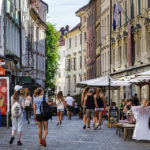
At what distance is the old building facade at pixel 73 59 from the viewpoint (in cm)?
8669

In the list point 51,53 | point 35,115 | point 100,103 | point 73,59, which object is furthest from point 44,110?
point 73,59

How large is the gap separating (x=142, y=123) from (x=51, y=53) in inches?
2595

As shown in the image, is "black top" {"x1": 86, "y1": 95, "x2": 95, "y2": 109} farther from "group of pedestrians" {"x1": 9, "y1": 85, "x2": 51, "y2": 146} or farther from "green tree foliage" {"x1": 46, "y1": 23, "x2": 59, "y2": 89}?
"green tree foliage" {"x1": 46, "y1": 23, "x2": 59, "y2": 89}

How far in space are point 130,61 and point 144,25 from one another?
4545 mm

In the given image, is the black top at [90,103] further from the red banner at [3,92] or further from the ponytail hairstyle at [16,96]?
the ponytail hairstyle at [16,96]

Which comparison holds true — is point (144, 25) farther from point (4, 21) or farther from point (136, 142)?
point (136, 142)

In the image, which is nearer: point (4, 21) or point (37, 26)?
point (4, 21)

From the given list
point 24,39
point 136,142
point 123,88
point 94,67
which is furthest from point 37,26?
point 136,142

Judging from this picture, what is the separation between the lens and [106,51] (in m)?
54.4

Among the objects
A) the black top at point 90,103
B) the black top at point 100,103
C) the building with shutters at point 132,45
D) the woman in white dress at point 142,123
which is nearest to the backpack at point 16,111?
the woman in white dress at point 142,123

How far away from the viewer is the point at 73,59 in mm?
90250

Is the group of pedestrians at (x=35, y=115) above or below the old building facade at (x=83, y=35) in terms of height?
below

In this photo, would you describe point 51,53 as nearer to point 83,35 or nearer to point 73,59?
point 83,35

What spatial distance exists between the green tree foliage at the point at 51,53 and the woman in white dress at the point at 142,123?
64732mm
